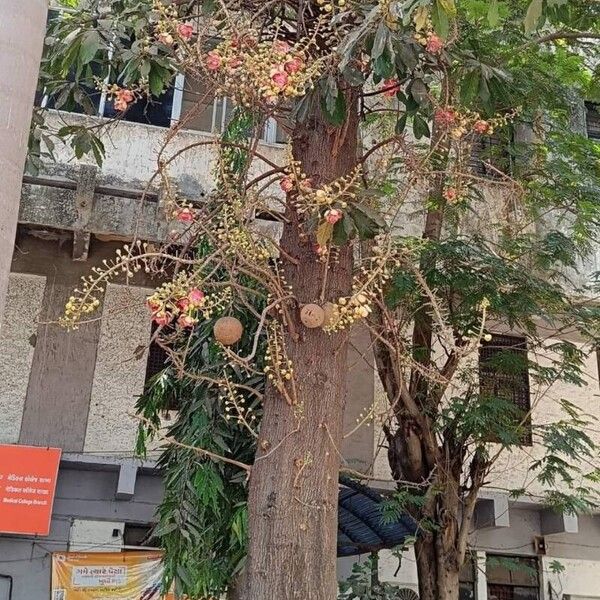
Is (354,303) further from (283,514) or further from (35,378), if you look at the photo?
(35,378)

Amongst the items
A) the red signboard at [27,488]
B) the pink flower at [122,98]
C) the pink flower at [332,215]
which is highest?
the pink flower at [122,98]

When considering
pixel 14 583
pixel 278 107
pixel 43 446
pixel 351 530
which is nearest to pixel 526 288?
pixel 351 530

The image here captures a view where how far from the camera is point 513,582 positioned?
9.79m

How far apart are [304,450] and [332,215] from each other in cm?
119

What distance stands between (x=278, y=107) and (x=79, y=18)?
170cm

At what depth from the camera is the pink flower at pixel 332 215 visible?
3797 millimetres

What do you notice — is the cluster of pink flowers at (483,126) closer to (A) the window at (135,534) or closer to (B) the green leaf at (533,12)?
(B) the green leaf at (533,12)

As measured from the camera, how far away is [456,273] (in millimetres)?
7250

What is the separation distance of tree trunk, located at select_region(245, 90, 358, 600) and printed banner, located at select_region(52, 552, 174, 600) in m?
5.12

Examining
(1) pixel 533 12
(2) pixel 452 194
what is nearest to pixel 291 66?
(1) pixel 533 12

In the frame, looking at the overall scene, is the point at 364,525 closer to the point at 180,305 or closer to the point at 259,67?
the point at 180,305

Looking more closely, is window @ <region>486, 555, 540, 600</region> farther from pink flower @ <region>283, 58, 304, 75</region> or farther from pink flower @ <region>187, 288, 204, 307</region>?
pink flower @ <region>283, 58, 304, 75</region>

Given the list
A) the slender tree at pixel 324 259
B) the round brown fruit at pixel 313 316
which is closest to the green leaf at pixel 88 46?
the slender tree at pixel 324 259

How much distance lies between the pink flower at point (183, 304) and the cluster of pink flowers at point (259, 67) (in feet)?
3.75
